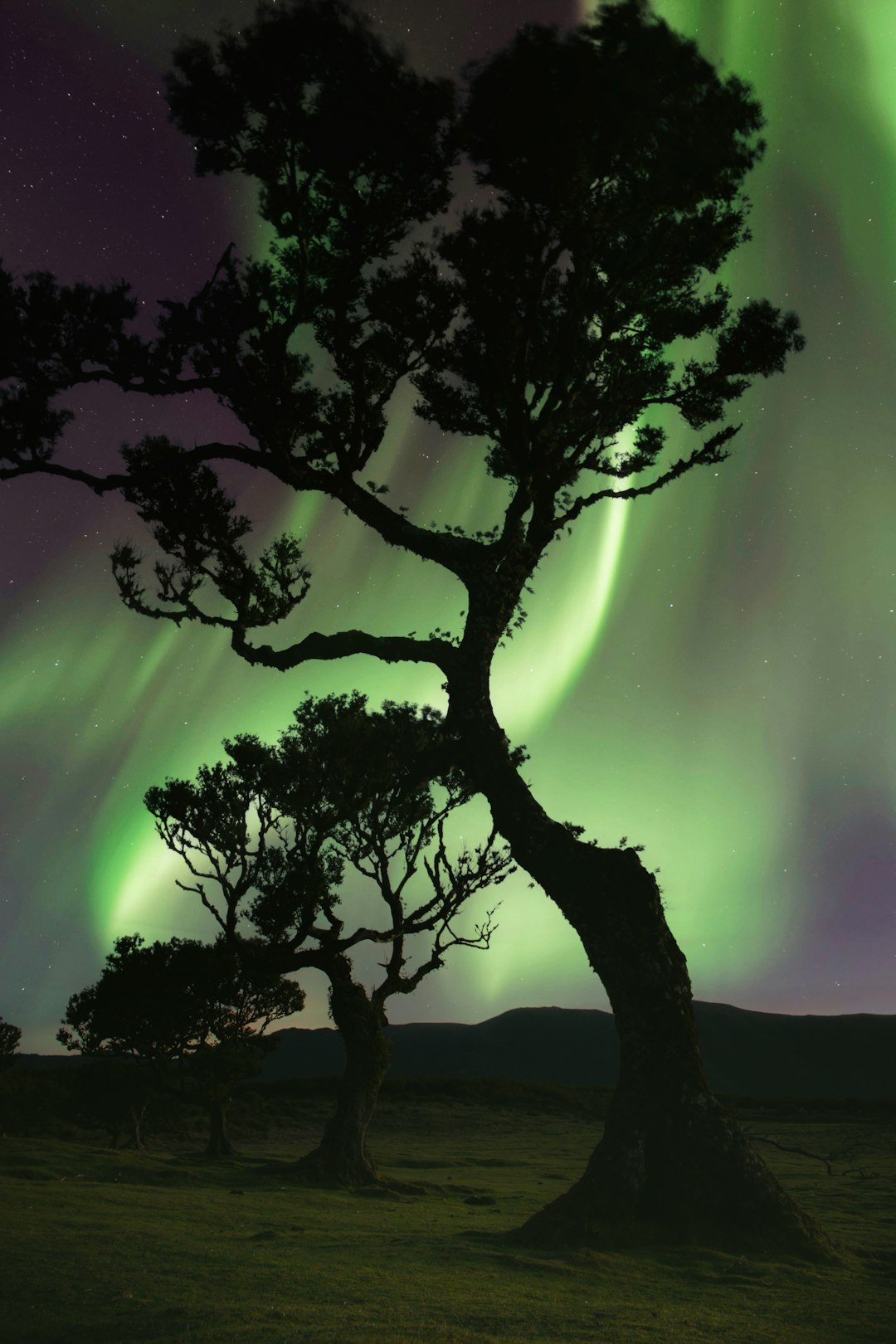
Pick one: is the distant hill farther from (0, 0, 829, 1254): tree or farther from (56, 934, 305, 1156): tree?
(0, 0, 829, 1254): tree

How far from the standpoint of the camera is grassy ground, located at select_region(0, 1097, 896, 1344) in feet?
25.4

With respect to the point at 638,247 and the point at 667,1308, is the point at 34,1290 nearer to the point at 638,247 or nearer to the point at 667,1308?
the point at 667,1308

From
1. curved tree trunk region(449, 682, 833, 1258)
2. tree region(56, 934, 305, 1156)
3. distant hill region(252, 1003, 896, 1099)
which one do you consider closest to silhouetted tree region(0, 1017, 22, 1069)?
tree region(56, 934, 305, 1156)

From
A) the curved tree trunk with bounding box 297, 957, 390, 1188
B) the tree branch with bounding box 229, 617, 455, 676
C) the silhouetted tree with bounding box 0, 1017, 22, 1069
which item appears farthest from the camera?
the silhouetted tree with bounding box 0, 1017, 22, 1069

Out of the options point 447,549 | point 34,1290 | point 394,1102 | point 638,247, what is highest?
point 638,247

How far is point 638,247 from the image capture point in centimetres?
2008

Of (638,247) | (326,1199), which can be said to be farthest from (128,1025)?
(638,247)

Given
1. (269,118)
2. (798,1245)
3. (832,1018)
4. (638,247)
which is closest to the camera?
(798,1245)

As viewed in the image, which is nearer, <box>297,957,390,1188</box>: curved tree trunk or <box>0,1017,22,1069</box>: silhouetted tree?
<box>297,957,390,1188</box>: curved tree trunk

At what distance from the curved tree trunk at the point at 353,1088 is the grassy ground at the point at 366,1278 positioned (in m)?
4.57

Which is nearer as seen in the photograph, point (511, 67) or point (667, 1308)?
point (667, 1308)

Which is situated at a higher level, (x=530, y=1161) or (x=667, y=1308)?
(x=667, y=1308)

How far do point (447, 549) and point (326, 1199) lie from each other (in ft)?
47.1

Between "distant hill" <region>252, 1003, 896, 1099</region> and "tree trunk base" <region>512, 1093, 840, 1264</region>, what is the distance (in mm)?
109899
